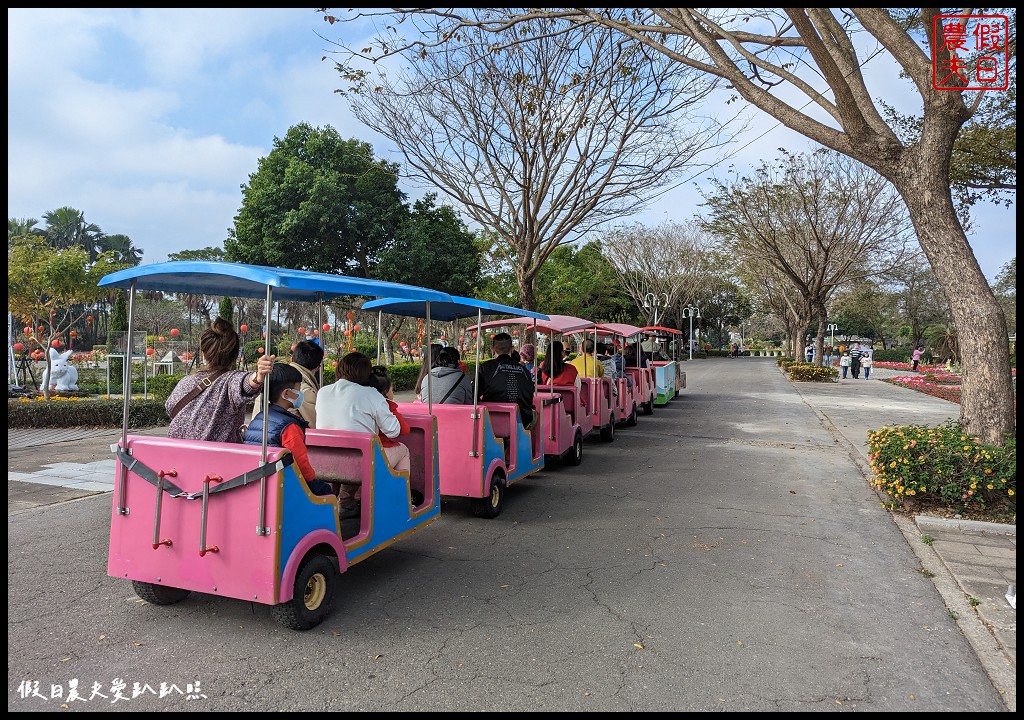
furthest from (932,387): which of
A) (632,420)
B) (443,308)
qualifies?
(443,308)

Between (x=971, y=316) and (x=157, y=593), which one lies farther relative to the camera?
(x=971, y=316)

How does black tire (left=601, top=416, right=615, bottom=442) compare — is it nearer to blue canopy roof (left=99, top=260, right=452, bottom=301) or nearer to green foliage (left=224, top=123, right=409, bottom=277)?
blue canopy roof (left=99, top=260, right=452, bottom=301)

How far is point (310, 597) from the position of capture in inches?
154

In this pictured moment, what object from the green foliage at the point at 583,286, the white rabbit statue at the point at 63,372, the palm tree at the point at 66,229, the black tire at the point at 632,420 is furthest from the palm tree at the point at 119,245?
the black tire at the point at 632,420

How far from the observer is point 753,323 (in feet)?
311

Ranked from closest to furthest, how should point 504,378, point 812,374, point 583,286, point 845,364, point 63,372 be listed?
point 504,378 → point 63,372 → point 812,374 → point 845,364 → point 583,286

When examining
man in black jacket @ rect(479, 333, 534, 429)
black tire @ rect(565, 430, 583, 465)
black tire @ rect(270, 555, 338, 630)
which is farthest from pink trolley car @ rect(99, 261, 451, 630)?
black tire @ rect(565, 430, 583, 465)

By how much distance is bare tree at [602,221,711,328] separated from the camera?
4244 cm

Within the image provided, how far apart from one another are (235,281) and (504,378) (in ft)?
11.2

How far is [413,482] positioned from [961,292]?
230 inches

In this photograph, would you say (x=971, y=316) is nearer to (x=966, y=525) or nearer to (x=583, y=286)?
(x=966, y=525)

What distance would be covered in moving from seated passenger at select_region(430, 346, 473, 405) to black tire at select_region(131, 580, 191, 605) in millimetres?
3047

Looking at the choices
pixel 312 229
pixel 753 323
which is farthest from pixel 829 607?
pixel 753 323

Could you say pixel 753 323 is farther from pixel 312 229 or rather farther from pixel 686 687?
pixel 686 687
